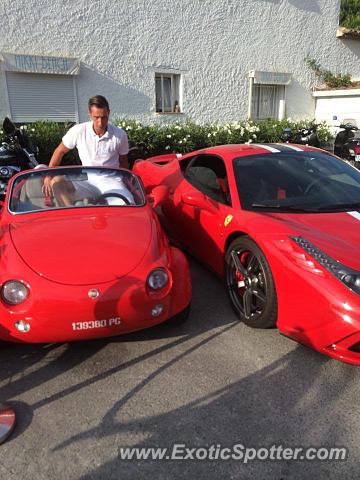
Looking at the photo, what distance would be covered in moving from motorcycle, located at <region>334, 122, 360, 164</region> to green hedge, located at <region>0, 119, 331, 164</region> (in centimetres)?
207

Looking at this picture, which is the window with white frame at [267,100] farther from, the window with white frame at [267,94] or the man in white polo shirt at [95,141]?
the man in white polo shirt at [95,141]

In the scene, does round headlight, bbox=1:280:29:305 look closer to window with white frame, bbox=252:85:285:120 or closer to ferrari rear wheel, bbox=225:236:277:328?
ferrari rear wheel, bbox=225:236:277:328

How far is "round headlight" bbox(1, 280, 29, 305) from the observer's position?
2.54 m

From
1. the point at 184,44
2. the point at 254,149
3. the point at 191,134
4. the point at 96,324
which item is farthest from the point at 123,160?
the point at 184,44

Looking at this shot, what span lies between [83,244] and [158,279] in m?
0.60

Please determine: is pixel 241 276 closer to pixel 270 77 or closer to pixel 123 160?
pixel 123 160

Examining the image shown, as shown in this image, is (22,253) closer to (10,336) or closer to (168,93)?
(10,336)

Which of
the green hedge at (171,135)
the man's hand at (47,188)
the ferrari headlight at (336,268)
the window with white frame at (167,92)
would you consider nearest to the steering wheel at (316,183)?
the ferrari headlight at (336,268)

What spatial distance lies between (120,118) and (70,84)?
4.42ft

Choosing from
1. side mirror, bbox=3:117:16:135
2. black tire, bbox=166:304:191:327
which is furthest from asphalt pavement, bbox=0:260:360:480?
side mirror, bbox=3:117:16:135

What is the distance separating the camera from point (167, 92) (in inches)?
429

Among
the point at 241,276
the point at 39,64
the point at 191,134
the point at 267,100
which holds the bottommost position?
the point at 241,276

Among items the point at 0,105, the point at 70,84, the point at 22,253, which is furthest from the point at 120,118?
the point at 22,253

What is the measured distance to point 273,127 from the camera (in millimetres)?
10820
